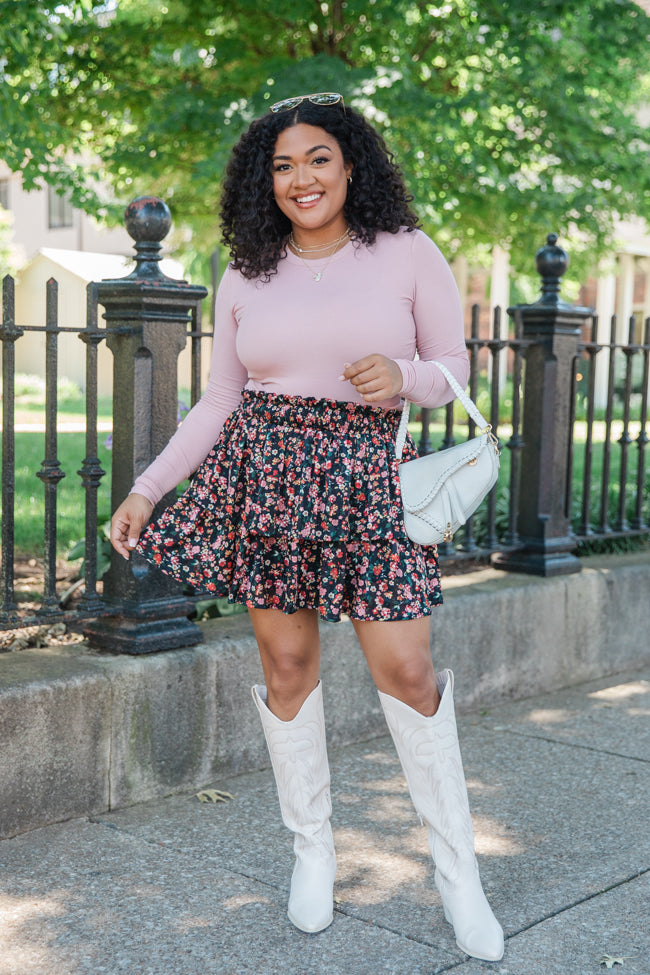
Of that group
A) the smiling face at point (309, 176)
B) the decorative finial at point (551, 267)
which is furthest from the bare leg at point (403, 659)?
the decorative finial at point (551, 267)

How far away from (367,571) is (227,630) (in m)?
1.40

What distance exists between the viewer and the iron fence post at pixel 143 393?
3346mm

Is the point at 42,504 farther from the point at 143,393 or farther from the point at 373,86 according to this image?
the point at 373,86

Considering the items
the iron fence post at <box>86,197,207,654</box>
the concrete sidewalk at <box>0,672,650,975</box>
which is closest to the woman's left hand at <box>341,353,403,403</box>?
the concrete sidewalk at <box>0,672,650,975</box>

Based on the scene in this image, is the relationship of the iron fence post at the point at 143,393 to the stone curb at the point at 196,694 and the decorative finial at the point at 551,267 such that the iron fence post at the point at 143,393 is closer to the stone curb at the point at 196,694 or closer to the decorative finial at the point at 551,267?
the stone curb at the point at 196,694

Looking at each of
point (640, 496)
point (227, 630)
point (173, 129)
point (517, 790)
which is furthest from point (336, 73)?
point (517, 790)

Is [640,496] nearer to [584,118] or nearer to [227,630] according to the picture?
[227,630]

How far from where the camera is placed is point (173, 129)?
323 inches

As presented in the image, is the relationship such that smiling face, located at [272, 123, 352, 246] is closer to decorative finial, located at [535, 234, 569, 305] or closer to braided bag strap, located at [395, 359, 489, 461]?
braided bag strap, located at [395, 359, 489, 461]

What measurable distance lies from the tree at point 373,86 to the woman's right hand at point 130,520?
4.97m

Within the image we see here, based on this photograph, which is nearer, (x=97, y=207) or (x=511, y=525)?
(x=511, y=525)

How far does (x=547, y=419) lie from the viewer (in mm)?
4562

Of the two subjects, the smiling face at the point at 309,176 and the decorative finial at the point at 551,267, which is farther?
the decorative finial at the point at 551,267

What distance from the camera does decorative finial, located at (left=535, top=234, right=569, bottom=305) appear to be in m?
4.54
